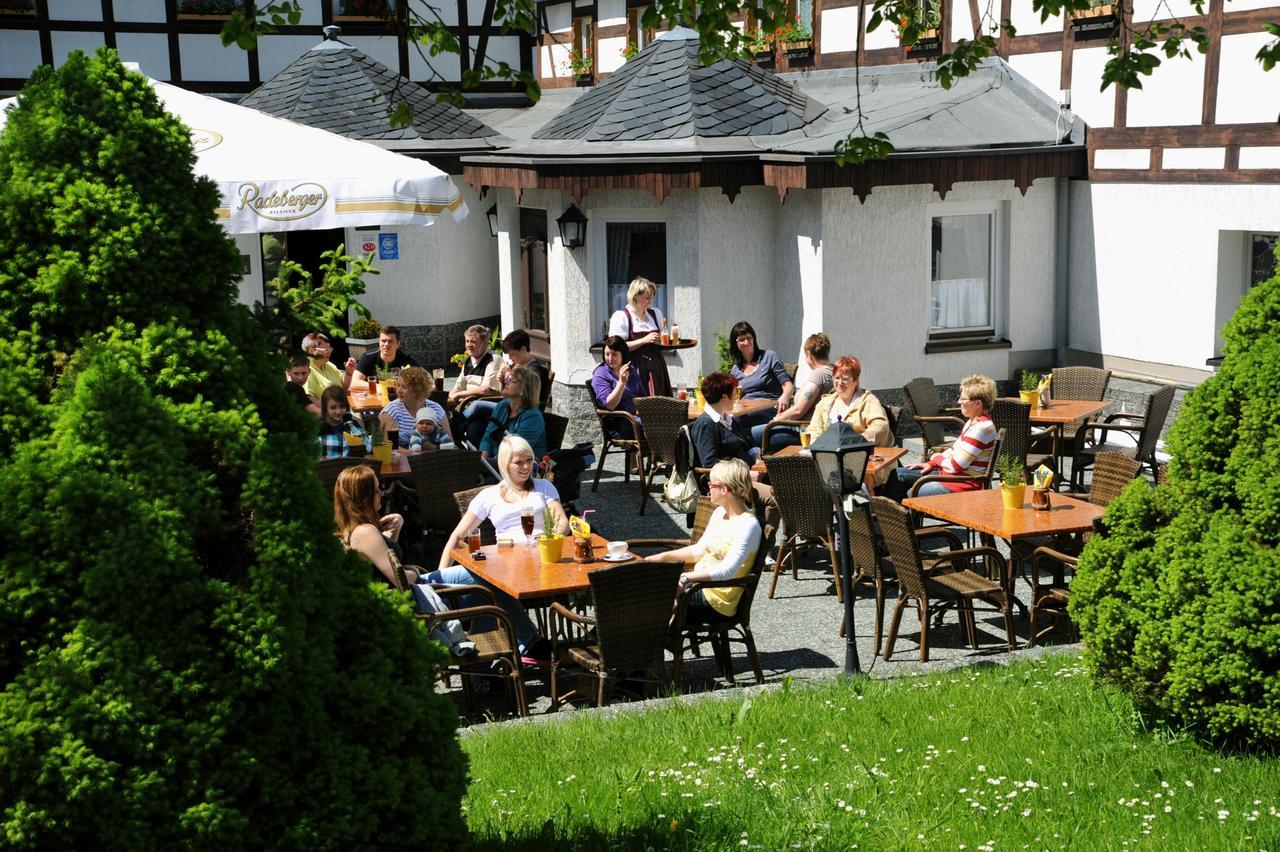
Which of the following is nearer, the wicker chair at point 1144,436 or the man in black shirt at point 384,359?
the wicker chair at point 1144,436

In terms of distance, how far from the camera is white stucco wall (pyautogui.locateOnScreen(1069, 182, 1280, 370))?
571 inches

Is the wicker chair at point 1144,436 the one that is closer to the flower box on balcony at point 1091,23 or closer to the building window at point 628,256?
the flower box on balcony at point 1091,23

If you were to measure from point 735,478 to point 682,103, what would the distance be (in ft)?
30.9

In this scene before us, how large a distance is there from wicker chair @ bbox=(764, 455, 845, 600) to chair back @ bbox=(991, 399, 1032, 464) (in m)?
2.36

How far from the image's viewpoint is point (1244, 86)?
1408cm

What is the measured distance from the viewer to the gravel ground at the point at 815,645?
8078 millimetres

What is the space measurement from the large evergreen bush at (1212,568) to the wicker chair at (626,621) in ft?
6.89

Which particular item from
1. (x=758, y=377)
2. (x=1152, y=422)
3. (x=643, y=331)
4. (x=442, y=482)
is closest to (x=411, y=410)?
(x=442, y=482)

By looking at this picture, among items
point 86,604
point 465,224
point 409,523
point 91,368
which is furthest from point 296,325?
point 465,224

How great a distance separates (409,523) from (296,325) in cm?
665

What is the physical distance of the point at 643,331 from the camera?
14.6m

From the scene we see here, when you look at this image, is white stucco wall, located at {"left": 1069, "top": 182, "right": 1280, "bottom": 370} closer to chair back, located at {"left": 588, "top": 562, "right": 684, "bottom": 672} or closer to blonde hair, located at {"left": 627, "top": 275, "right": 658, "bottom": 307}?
blonde hair, located at {"left": 627, "top": 275, "right": 658, "bottom": 307}

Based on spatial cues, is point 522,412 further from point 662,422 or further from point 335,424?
point 662,422

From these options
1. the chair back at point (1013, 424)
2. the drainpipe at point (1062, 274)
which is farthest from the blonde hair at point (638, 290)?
the drainpipe at point (1062, 274)
